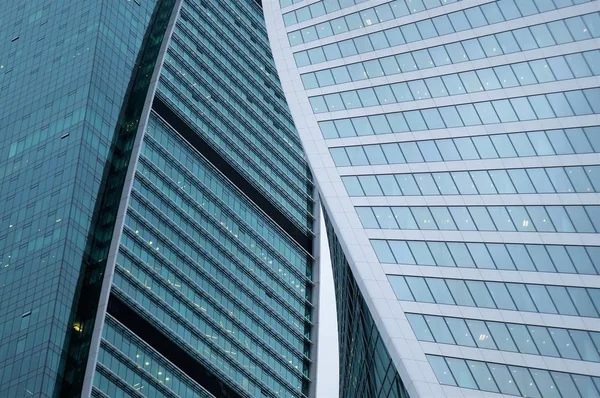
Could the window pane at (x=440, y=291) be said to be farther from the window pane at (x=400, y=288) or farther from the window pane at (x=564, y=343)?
the window pane at (x=564, y=343)

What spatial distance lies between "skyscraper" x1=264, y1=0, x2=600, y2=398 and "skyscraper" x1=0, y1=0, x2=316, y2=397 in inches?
1519

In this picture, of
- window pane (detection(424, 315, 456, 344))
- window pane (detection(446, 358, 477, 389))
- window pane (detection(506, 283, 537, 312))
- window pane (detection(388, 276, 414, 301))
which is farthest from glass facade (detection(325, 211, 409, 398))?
window pane (detection(506, 283, 537, 312))

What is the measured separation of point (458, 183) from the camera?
2847 inches

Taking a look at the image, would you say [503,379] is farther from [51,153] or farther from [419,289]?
[51,153]

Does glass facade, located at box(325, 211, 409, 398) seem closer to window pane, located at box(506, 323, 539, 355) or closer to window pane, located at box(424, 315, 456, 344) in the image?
window pane, located at box(424, 315, 456, 344)

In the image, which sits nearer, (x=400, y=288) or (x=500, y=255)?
(x=500, y=255)

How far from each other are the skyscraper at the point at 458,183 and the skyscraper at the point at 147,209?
3859cm

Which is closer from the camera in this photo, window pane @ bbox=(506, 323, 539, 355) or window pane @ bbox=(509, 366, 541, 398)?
window pane @ bbox=(509, 366, 541, 398)

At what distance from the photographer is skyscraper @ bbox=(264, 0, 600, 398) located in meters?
64.8

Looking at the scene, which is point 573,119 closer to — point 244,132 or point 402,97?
point 402,97

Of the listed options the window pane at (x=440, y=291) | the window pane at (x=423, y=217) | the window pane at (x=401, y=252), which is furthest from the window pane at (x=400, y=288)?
the window pane at (x=423, y=217)

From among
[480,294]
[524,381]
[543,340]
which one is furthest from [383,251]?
[524,381]

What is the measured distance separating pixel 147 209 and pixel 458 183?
6665 cm

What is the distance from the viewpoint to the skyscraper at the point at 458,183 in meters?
64.8
